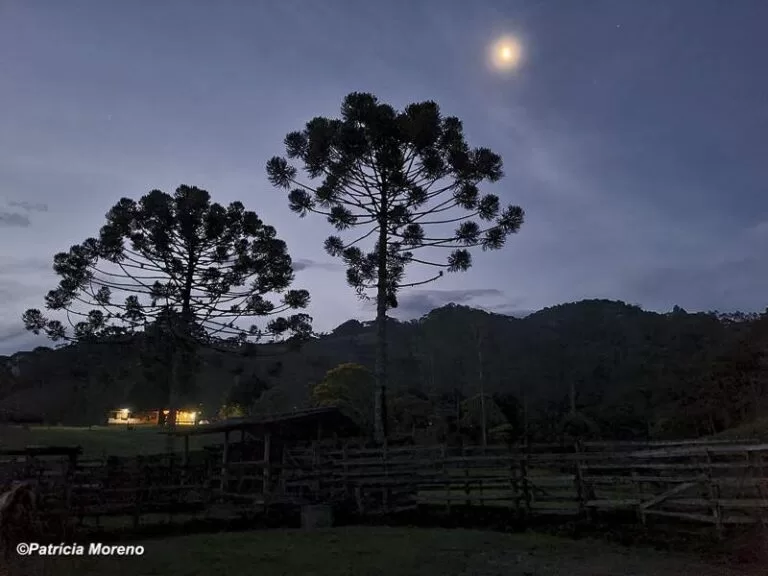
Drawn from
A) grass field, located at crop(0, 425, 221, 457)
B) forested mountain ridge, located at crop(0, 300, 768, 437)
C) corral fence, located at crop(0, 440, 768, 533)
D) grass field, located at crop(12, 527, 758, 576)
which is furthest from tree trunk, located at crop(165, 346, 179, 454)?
grass field, located at crop(12, 527, 758, 576)

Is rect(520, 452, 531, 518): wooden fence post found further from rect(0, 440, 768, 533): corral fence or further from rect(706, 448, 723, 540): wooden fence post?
rect(706, 448, 723, 540): wooden fence post

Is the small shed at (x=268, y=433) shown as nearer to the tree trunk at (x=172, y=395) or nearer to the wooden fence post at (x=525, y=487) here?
the tree trunk at (x=172, y=395)

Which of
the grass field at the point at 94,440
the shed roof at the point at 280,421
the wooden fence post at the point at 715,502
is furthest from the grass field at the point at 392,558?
the grass field at the point at 94,440

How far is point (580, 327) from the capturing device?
122 m

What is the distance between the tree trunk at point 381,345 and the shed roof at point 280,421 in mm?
1545

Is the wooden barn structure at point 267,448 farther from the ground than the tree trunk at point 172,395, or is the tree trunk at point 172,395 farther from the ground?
the tree trunk at point 172,395

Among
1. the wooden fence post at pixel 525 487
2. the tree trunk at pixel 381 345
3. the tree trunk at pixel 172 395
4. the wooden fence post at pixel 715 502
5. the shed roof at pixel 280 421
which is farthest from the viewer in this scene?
the tree trunk at pixel 172 395

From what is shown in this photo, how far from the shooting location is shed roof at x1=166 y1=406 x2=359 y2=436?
814 inches

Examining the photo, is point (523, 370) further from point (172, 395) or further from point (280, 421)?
point (280, 421)

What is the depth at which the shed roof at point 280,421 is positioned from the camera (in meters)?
20.7

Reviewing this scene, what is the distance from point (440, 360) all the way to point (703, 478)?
9258 centimetres

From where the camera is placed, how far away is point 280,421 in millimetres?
21250

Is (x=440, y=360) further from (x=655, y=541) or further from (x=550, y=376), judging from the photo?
(x=655, y=541)

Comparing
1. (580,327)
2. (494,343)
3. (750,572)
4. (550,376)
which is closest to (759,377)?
(750,572)
